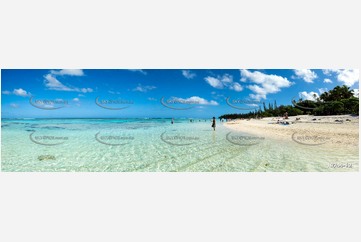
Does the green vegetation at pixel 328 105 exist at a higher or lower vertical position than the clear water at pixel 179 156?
higher

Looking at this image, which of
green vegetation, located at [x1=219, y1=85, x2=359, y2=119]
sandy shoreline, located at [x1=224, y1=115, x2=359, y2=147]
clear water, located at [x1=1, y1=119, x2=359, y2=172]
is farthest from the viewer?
green vegetation, located at [x1=219, y1=85, x2=359, y2=119]

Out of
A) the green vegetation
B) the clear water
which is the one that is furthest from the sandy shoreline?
the clear water

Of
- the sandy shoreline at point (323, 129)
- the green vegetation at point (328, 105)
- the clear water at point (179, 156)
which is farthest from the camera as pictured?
the green vegetation at point (328, 105)

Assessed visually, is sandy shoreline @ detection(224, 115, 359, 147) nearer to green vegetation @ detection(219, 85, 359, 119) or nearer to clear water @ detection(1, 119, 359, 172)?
green vegetation @ detection(219, 85, 359, 119)

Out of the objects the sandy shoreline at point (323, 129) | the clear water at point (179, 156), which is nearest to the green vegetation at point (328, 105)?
the sandy shoreline at point (323, 129)

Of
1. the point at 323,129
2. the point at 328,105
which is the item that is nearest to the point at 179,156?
the point at 323,129

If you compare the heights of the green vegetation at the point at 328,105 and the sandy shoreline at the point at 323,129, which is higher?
the green vegetation at the point at 328,105

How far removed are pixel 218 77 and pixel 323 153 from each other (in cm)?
440

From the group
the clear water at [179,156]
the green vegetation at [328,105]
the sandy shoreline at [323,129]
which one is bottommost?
the clear water at [179,156]

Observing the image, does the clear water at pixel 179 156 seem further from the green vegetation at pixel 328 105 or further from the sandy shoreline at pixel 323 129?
the green vegetation at pixel 328 105

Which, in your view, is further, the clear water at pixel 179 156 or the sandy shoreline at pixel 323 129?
the sandy shoreline at pixel 323 129

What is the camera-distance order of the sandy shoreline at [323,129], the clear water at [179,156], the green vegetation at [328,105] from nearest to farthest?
1. the clear water at [179,156]
2. the sandy shoreline at [323,129]
3. the green vegetation at [328,105]

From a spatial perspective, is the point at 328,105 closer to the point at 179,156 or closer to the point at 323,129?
the point at 323,129
